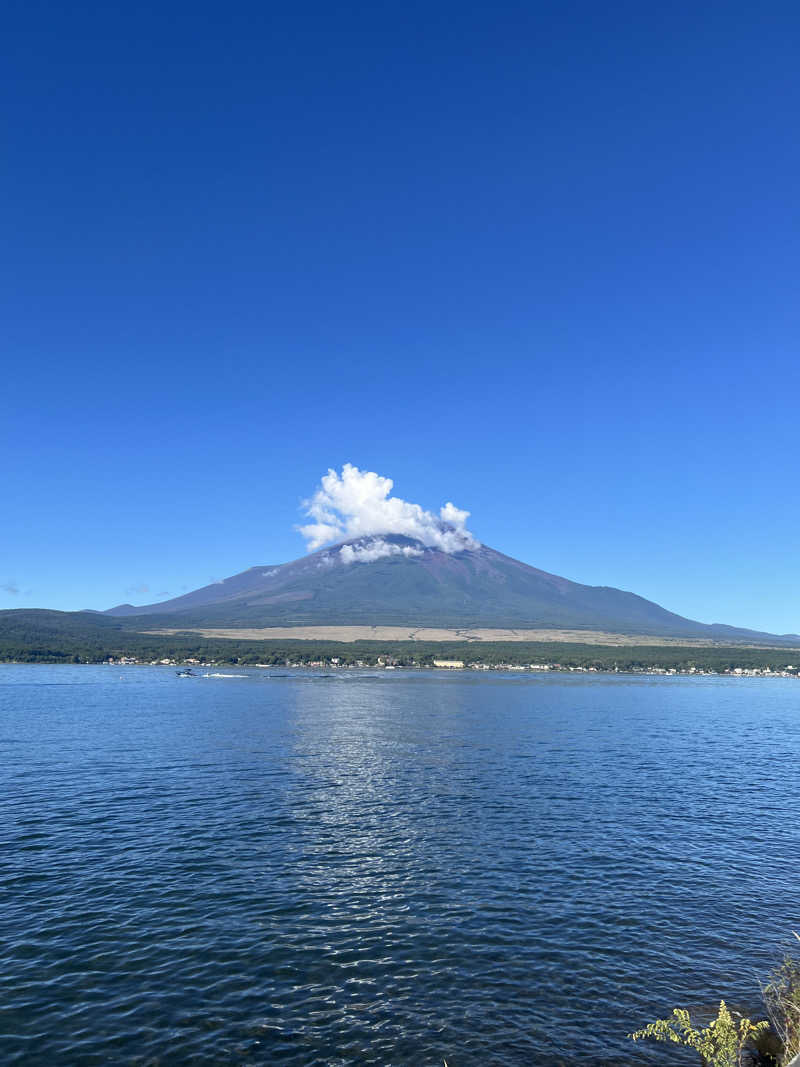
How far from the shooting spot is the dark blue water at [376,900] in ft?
69.6

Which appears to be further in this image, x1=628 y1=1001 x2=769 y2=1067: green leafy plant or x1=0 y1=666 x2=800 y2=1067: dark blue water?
x1=0 y1=666 x2=800 y2=1067: dark blue water

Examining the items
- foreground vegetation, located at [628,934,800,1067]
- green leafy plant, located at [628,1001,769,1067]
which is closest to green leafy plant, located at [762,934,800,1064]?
foreground vegetation, located at [628,934,800,1067]

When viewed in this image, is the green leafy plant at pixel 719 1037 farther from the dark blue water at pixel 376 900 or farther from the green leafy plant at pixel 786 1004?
the dark blue water at pixel 376 900

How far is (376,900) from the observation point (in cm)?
3108

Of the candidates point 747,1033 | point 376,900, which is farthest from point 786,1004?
point 376,900

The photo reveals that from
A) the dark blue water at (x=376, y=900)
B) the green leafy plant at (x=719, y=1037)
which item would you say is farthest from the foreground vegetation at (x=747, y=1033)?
the dark blue water at (x=376, y=900)

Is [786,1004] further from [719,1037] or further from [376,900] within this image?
[376,900]

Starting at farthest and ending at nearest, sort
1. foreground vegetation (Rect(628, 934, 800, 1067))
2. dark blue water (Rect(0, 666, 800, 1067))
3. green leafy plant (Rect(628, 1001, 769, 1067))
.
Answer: dark blue water (Rect(0, 666, 800, 1067)) → foreground vegetation (Rect(628, 934, 800, 1067)) → green leafy plant (Rect(628, 1001, 769, 1067))

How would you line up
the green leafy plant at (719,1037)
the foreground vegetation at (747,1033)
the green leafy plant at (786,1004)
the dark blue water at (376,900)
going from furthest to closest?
the dark blue water at (376,900) < the green leafy plant at (786,1004) < the foreground vegetation at (747,1033) < the green leafy plant at (719,1037)

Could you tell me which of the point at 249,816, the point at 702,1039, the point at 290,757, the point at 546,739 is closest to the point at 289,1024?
the point at 702,1039

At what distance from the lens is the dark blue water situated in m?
21.2

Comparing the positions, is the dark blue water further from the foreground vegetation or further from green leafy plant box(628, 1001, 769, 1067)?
green leafy plant box(628, 1001, 769, 1067)

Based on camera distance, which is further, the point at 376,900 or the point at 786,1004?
the point at 376,900

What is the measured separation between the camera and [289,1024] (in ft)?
69.9
